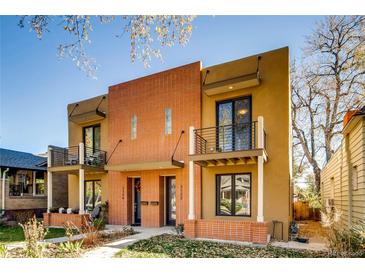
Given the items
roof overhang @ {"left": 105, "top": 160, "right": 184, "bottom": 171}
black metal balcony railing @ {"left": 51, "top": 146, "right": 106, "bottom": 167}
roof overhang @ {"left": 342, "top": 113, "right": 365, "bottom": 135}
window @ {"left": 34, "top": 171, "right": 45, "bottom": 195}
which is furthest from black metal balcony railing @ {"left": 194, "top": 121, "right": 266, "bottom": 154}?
window @ {"left": 34, "top": 171, "right": 45, "bottom": 195}

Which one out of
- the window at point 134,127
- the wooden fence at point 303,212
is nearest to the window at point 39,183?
the window at point 134,127

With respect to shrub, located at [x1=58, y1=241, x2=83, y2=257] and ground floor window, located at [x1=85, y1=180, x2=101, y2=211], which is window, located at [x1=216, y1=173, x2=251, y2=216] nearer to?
shrub, located at [x1=58, y1=241, x2=83, y2=257]

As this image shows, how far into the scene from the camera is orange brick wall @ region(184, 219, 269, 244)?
785cm

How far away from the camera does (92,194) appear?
13547 millimetres

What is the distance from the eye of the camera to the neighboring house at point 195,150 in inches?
351

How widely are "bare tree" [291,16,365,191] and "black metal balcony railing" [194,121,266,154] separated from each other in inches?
355

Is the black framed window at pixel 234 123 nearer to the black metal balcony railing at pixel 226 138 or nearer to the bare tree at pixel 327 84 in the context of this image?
the black metal balcony railing at pixel 226 138

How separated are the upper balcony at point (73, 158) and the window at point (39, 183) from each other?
11.5ft

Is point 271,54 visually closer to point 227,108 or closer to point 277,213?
point 227,108

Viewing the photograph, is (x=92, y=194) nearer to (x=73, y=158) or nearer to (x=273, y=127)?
(x=73, y=158)

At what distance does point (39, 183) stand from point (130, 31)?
45.2 feet

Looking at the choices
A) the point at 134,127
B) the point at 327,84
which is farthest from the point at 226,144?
the point at 327,84
